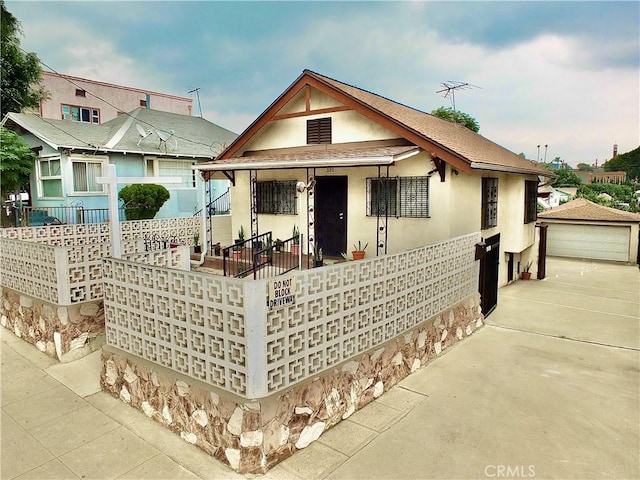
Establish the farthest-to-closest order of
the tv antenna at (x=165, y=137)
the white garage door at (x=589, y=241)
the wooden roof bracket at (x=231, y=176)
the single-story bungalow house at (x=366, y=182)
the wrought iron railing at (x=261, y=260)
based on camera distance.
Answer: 1. the tv antenna at (x=165, y=137)
2. the white garage door at (x=589, y=241)
3. the wooden roof bracket at (x=231, y=176)
4. the wrought iron railing at (x=261, y=260)
5. the single-story bungalow house at (x=366, y=182)

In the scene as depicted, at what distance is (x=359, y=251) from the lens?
10.4m

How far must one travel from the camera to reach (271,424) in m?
3.88

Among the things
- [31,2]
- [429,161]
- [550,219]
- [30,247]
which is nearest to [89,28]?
[31,2]

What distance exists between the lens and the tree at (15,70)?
1973 centimetres

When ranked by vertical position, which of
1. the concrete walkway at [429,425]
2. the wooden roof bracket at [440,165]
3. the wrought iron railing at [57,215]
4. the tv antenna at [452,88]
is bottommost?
the concrete walkway at [429,425]

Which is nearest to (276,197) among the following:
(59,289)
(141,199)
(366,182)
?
(366,182)

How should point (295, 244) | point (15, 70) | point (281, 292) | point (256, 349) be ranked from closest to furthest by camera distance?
point (256, 349), point (281, 292), point (295, 244), point (15, 70)

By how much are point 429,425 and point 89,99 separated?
3481 centimetres

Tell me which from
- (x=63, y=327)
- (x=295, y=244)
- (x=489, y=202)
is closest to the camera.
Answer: (x=63, y=327)

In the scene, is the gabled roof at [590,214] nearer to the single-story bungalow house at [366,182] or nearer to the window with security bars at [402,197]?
the single-story bungalow house at [366,182]

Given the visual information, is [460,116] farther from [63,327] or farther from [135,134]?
[63,327]

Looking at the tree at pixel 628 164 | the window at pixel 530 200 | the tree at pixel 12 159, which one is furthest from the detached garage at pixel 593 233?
the tree at pixel 628 164

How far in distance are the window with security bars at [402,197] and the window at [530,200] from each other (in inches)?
205

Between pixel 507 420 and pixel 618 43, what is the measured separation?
14.0 m
